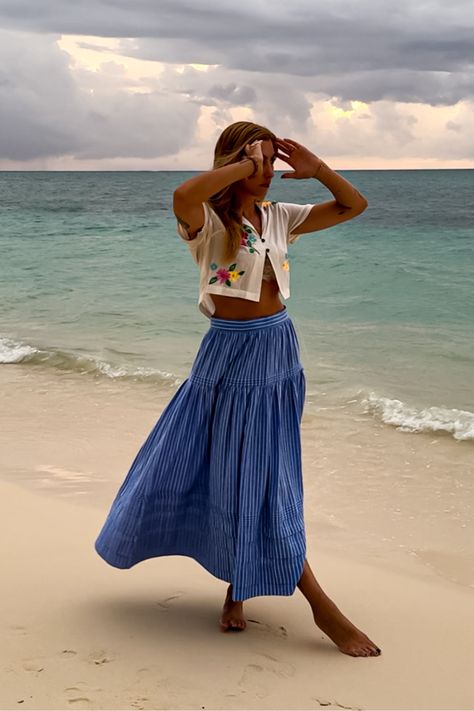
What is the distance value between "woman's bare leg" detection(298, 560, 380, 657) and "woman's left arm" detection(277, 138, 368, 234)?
123cm

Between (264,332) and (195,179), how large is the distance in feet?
1.96

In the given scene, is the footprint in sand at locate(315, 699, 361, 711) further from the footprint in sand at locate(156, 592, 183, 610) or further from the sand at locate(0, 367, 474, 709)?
the footprint in sand at locate(156, 592, 183, 610)

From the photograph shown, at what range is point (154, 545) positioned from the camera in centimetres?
330

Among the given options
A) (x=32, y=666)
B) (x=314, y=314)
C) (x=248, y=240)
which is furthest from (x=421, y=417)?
(x=314, y=314)

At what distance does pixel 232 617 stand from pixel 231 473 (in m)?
0.59

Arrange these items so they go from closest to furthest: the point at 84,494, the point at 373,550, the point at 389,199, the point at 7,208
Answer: the point at 373,550 < the point at 84,494 < the point at 7,208 < the point at 389,199

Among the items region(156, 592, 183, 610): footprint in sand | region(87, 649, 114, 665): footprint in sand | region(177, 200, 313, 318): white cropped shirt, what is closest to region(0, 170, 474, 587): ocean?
region(156, 592, 183, 610): footprint in sand

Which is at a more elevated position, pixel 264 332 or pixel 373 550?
pixel 264 332

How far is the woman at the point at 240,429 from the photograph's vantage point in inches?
123

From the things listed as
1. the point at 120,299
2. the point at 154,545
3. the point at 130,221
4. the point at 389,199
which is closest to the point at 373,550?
the point at 154,545

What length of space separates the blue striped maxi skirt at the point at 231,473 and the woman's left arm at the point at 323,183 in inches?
15.4

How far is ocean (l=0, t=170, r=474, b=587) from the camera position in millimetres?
5074

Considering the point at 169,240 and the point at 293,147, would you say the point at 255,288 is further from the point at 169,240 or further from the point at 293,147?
the point at 169,240

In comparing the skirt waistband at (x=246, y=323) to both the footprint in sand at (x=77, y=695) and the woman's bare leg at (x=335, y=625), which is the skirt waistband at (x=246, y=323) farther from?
the footprint in sand at (x=77, y=695)
